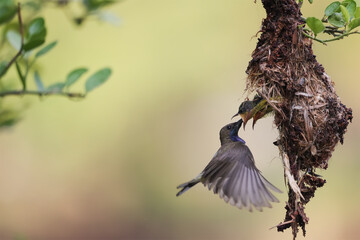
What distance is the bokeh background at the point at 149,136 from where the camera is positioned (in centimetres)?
714

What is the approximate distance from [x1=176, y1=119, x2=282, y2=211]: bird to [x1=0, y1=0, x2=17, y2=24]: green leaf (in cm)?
134

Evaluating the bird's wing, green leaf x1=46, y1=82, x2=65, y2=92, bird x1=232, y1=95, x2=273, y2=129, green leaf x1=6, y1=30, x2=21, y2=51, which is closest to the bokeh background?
the bird's wing

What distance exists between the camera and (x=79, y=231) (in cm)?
731

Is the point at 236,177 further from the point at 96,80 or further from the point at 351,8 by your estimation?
the point at 351,8

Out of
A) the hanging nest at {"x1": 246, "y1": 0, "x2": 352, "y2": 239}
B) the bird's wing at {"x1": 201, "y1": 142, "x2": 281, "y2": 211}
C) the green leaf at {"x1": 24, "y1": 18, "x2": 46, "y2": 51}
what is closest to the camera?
the green leaf at {"x1": 24, "y1": 18, "x2": 46, "y2": 51}

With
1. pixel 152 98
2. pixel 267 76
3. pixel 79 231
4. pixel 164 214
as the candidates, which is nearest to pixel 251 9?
pixel 152 98

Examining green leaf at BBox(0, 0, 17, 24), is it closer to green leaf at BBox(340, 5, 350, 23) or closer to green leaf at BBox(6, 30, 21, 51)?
green leaf at BBox(6, 30, 21, 51)

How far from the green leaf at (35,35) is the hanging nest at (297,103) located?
103 centimetres

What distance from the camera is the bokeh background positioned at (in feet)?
23.4

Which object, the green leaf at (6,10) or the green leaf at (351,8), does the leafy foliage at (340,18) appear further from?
the green leaf at (6,10)

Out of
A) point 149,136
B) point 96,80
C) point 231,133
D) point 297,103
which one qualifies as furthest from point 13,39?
point 149,136

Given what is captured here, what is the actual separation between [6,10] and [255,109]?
1.26 m

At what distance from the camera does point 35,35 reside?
6.70ft

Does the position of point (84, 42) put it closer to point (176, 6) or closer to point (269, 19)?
point (176, 6)
